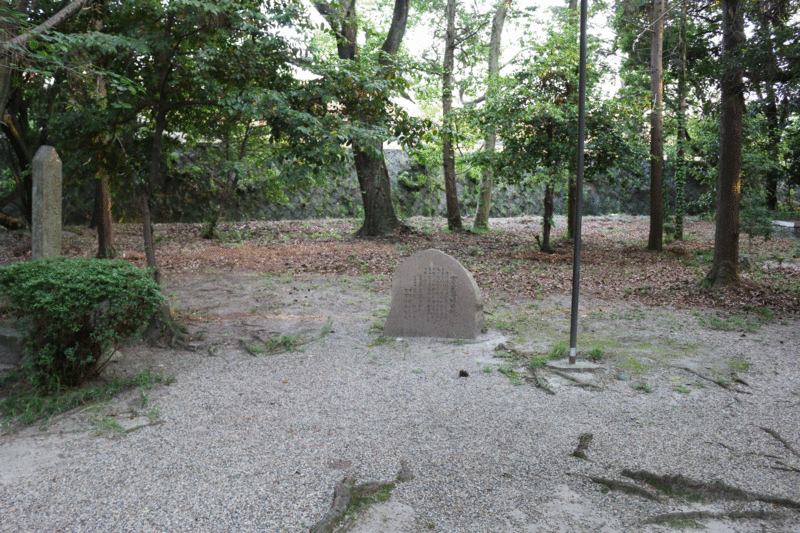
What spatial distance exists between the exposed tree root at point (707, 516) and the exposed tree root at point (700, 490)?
136mm

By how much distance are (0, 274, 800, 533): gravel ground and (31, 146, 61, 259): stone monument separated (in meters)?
1.48

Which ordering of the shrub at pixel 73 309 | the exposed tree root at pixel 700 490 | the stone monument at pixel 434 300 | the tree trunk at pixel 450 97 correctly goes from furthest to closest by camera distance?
the tree trunk at pixel 450 97, the stone monument at pixel 434 300, the shrub at pixel 73 309, the exposed tree root at pixel 700 490

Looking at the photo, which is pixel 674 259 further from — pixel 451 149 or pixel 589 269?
pixel 451 149

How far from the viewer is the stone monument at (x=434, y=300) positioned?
6.80 m

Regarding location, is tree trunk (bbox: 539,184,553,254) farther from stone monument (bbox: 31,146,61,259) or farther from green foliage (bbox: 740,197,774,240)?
stone monument (bbox: 31,146,61,259)

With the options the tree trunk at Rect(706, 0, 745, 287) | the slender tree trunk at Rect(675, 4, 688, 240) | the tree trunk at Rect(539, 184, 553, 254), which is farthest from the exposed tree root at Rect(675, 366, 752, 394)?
the slender tree trunk at Rect(675, 4, 688, 240)

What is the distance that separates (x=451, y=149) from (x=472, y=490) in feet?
45.5

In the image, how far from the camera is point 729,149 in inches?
340

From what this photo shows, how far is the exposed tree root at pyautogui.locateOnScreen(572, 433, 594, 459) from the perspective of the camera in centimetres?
390

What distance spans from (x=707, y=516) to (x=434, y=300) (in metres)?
4.10

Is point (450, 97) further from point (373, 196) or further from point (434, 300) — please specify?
point (434, 300)

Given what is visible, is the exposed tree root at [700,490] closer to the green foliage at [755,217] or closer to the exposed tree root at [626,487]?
the exposed tree root at [626,487]

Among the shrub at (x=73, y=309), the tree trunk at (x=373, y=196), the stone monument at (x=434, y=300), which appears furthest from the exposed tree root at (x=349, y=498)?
the tree trunk at (x=373, y=196)

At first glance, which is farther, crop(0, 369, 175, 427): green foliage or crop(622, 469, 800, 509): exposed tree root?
crop(0, 369, 175, 427): green foliage
